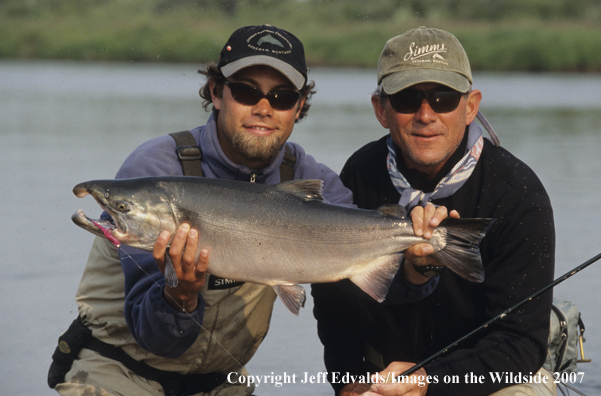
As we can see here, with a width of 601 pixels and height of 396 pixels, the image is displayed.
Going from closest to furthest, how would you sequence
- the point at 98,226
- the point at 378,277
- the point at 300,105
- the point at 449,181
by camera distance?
the point at 98,226, the point at 378,277, the point at 449,181, the point at 300,105

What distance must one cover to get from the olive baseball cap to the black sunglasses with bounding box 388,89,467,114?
0.15 ft

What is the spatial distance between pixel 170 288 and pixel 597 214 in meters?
6.99

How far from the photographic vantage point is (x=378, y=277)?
11.9 feet

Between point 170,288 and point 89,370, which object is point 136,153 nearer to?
point 170,288

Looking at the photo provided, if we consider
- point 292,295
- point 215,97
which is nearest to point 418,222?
→ point 292,295

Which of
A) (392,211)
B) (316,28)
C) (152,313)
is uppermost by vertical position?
(316,28)

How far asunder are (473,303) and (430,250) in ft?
2.72

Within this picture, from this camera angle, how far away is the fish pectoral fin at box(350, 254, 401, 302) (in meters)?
3.63

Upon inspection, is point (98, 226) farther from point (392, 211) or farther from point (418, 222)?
point (418, 222)

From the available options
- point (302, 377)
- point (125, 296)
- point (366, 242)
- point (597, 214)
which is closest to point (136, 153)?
point (125, 296)

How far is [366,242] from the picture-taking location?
3.57m

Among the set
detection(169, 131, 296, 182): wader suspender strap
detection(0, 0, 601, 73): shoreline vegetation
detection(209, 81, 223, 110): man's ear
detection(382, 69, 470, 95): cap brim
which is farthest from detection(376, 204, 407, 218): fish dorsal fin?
detection(0, 0, 601, 73): shoreline vegetation

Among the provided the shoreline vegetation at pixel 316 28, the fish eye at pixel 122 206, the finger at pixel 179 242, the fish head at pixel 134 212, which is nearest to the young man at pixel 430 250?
the finger at pixel 179 242

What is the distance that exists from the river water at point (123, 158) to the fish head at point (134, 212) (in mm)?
1813
